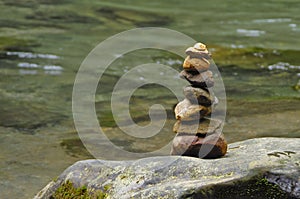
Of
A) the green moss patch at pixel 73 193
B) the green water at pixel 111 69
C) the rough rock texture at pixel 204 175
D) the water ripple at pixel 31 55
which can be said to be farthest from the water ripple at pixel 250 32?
the green moss patch at pixel 73 193

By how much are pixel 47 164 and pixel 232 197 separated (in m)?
3.00

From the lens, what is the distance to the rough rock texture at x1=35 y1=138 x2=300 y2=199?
3.29 metres

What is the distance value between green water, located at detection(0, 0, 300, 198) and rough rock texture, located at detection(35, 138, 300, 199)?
157 cm

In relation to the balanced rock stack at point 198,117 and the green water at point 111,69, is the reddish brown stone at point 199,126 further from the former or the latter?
the green water at point 111,69

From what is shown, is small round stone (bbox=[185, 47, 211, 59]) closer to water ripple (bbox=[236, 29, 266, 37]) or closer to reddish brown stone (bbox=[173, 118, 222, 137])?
reddish brown stone (bbox=[173, 118, 222, 137])

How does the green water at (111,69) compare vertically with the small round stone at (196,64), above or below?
below

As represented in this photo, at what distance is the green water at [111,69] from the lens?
6523 millimetres

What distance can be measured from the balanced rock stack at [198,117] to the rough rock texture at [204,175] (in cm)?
11

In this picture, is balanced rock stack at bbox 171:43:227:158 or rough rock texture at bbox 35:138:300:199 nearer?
rough rock texture at bbox 35:138:300:199

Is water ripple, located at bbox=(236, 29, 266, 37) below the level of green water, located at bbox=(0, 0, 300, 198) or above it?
above

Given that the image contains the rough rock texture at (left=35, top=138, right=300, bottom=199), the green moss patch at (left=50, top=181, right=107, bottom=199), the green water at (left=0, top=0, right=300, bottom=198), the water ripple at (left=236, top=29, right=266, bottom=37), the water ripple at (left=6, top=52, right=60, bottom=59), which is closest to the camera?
the rough rock texture at (left=35, top=138, right=300, bottom=199)

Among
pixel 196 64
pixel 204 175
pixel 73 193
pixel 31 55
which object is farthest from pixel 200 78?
pixel 31 55

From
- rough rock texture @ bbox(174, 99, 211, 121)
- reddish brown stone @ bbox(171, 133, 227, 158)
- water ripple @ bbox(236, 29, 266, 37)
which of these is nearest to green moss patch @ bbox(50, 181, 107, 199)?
reddish brown stone @ bbox(171, 133, 227, 158)

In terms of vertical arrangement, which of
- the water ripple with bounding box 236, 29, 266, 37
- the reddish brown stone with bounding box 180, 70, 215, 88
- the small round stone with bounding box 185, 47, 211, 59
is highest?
the small round stone with bounding box 185, 47, 211, 59
